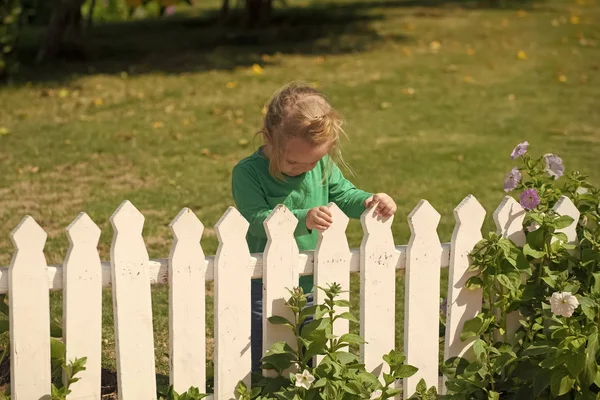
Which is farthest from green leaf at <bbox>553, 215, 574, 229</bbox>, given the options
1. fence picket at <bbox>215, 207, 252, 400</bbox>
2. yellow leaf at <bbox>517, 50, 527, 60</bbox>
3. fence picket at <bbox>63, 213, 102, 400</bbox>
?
yellow leaf at <bbox>517, 50, 527, 60</bbox>

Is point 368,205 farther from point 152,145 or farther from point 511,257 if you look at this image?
point 152,145

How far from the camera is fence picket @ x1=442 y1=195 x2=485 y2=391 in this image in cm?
344

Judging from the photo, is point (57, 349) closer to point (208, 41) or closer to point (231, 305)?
point (231, 305)

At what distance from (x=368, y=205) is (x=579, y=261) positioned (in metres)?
0.86

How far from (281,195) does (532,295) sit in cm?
104

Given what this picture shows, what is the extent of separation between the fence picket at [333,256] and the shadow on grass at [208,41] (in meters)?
8.78

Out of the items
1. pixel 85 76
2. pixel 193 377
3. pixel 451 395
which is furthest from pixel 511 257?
pixel 85 76

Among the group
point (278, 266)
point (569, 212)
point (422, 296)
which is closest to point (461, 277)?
point (422, 296)

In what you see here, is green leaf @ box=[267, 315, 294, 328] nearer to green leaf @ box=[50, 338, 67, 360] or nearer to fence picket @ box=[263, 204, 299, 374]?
fence picket @ box=[263, 204, 299, 374]

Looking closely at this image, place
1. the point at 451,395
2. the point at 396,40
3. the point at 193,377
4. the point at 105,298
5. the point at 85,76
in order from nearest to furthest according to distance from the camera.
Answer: the point at 193,377
the point at 451,395
the point at 105,298
the point at 85,76
the point at 396,40

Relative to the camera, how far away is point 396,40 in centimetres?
1397

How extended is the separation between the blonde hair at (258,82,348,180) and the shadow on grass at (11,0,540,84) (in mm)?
8400

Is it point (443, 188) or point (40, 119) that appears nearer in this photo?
point (443, 188)

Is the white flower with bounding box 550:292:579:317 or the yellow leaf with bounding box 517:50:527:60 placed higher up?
the yellow leaf with bounding box 517:50:527:60
